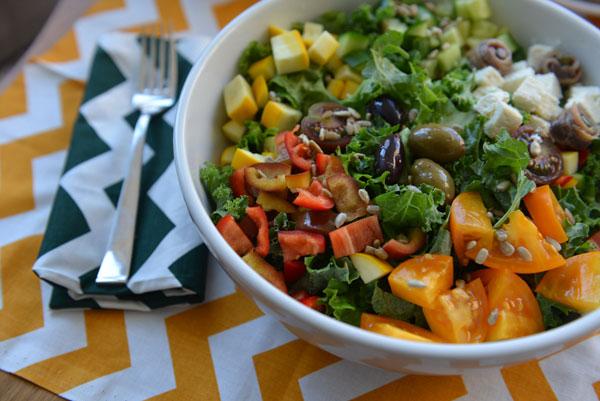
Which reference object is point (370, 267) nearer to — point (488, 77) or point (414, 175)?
point (414, 175)

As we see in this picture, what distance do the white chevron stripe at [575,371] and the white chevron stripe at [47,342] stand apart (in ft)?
4.22

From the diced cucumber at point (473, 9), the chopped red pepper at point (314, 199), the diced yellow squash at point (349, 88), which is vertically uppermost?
the diced cucumber at point (473, 9)

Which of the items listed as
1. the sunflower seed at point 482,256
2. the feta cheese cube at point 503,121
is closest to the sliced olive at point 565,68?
the feta cheese cube at point 503,121

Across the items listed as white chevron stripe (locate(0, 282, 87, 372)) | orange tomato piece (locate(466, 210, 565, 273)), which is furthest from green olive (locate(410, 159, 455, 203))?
white chevron stripe (locate(0, 282, 87, 372))

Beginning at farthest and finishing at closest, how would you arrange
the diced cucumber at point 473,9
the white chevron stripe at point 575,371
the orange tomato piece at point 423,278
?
the diced cucumber at point 473,9 < the white chevron stripe at point 575,371 < the orange tomato piece at point 423,278

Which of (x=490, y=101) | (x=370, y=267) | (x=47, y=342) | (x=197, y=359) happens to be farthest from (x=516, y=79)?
(x=47, y=342)

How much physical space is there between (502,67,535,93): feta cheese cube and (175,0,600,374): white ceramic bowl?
0.20 meters

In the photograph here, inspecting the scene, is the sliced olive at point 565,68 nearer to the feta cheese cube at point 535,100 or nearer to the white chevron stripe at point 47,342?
the feta cheese cube at point 535,100

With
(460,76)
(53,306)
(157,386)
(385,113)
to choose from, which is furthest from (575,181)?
(53,306)

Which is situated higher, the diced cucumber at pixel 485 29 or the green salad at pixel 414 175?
the diced cucumber at pixel 485 29

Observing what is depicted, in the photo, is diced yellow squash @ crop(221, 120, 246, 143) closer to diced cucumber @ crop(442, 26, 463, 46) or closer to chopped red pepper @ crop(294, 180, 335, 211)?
chopped red pepper @ crop(294, 180, 335, 211)

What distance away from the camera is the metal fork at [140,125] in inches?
64.6

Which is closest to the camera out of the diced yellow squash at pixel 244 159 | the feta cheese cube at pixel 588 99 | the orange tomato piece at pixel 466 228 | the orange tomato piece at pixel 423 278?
the orange tomato piece at pixel 423 278

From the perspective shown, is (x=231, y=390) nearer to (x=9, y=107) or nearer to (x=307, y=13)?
(x=307, y=13)
